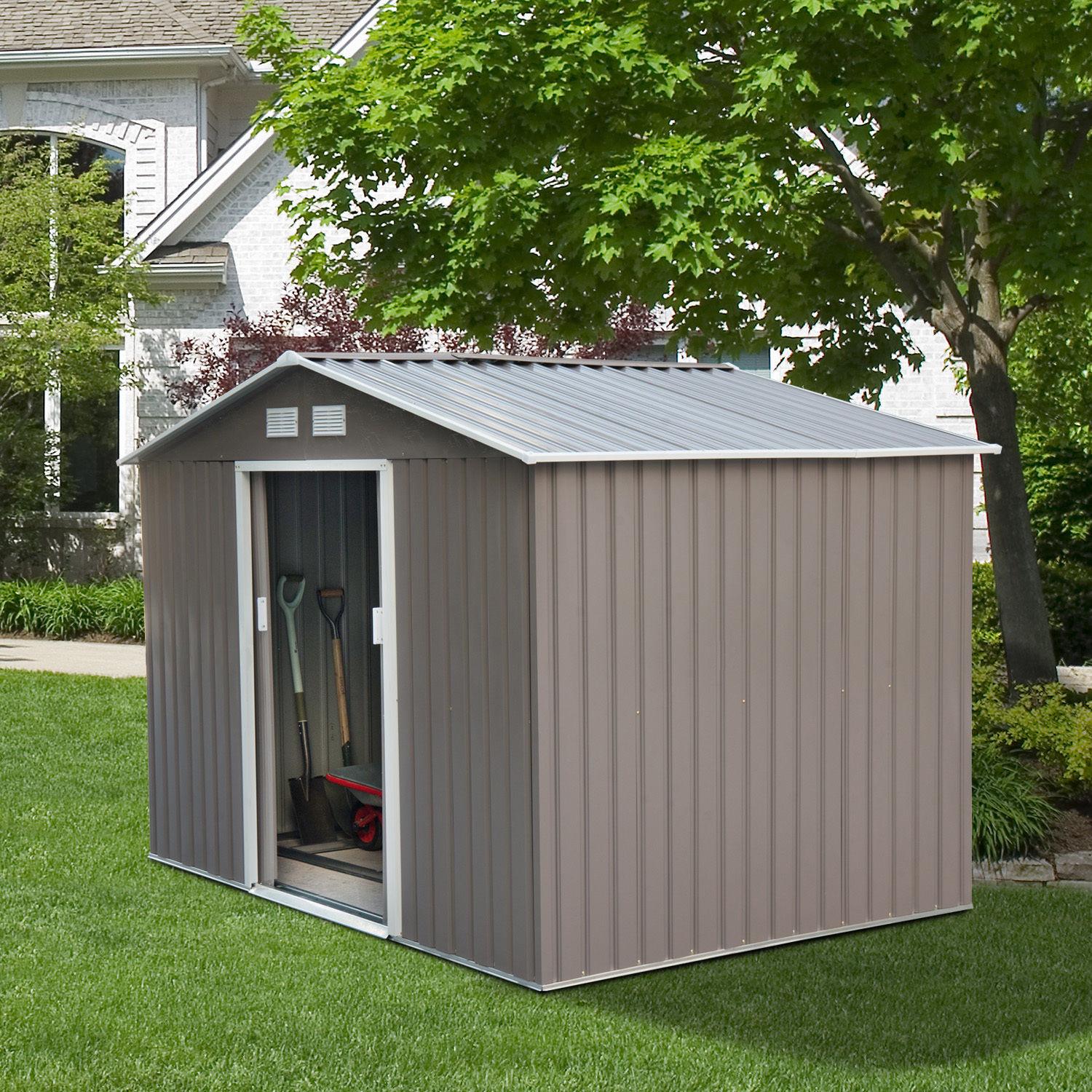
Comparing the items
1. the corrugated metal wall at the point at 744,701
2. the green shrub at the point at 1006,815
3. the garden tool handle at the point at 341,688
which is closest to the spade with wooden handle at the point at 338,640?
the garden tool handle at the point at 341,688

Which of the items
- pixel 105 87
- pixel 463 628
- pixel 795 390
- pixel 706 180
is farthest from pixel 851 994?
pixel 105 87

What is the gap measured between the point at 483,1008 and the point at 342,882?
225 centimetres

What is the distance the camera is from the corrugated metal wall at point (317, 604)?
33.1 ft

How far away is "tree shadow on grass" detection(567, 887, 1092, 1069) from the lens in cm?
679

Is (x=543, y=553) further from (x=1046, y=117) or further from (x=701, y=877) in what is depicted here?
(x=1046, y=117)

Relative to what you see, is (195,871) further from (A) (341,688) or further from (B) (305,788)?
(A) (341,688)

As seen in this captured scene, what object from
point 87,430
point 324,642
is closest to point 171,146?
point 87,430

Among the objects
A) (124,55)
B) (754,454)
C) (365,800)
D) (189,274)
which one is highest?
(124,55)

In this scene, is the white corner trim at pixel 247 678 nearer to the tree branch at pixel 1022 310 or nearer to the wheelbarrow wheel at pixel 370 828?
the wheelbarrow wheel at pixel 370 828

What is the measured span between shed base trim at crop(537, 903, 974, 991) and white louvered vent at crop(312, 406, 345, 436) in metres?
2.50

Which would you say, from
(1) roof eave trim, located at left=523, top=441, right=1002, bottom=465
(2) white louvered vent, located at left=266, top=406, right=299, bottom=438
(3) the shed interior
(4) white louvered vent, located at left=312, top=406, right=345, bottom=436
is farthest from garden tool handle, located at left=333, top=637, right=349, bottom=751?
(1) roof eave trim, located at left=523, top=441, right=1002, bottom=465

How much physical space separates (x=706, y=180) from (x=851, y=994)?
5549 millimetres

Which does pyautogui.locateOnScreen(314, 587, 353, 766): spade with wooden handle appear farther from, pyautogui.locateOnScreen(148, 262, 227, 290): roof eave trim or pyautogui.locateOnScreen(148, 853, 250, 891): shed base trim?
pyautogui.locateOnScreen(148, 262, 227, 290): roof eave trim

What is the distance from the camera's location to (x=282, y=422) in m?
8.43
